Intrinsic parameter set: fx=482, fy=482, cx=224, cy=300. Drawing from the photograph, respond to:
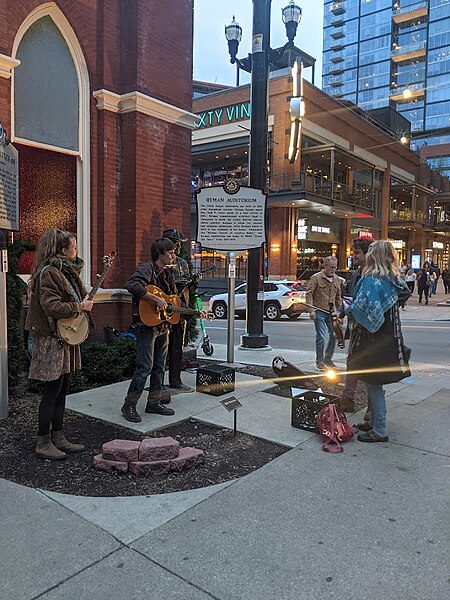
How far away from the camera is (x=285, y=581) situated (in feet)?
7.90

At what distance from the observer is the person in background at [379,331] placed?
170 inches

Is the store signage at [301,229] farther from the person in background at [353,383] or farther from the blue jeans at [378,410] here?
the blue jeans at [378,410]

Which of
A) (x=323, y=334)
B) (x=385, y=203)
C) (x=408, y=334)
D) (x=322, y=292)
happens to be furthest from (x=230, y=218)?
(x=385, y=203)

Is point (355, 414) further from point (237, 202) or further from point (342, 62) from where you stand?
point (342, 62)

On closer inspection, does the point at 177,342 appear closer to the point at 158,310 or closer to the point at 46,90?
the point at 158,310

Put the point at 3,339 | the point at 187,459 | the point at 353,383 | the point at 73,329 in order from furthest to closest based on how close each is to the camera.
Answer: the point at 353,383, the point at 3,339, the point at 73,329, the point at 187,459

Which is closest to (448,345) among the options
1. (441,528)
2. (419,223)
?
(441,528)

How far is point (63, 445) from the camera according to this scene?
4008 mm

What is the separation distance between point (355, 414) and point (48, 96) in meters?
5.73

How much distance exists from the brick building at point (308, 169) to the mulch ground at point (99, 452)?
70.2ft

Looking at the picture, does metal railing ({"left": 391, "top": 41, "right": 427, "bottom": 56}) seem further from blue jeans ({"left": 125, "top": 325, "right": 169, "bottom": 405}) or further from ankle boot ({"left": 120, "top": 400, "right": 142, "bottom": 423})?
ankle boot ({"left": 120, "top": 400, "right": 142, "bottom": 423})

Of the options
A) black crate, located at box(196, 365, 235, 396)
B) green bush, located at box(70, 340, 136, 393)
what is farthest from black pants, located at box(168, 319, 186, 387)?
green bush, located at box(70, 340, 136, 393)

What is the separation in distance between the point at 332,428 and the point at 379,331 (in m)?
0.98

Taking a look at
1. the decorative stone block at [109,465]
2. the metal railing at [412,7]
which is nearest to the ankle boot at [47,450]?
the decorative stone block at [109,465]
